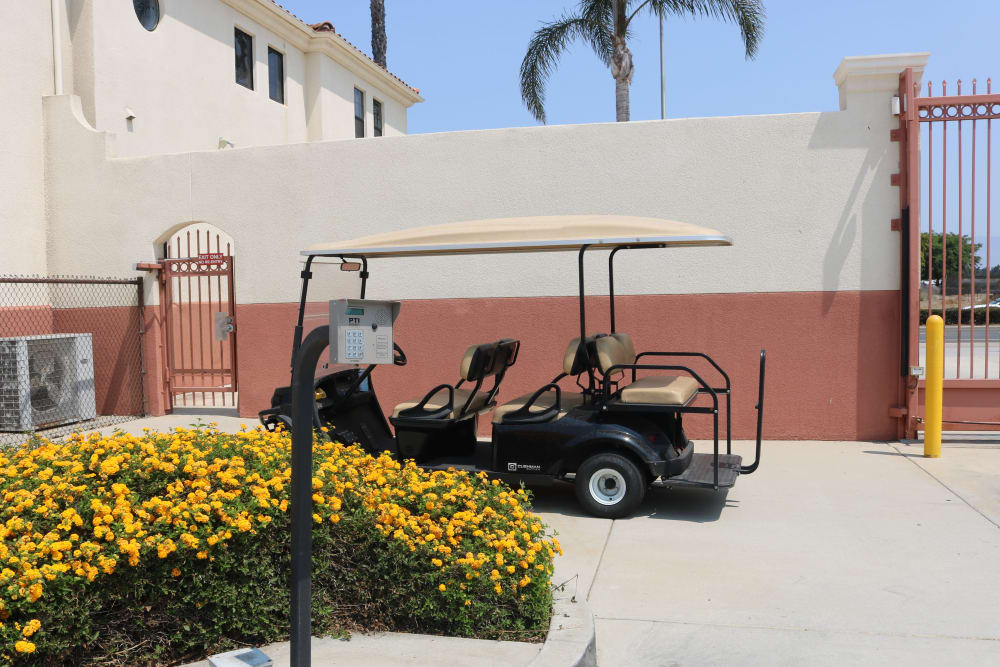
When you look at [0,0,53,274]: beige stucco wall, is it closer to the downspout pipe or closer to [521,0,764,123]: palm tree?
the downspout pipe

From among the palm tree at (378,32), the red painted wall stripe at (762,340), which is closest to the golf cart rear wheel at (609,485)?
the red painted wall stripe at (762,340)

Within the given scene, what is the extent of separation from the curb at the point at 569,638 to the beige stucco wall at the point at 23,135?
924 cm

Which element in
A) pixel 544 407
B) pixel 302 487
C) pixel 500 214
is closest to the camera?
pixel 302 487

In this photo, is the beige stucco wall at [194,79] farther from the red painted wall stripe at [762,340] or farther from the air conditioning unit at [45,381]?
the red painted wall stripe at [762,340]

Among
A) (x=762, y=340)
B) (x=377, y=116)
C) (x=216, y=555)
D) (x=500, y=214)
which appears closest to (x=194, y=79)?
(x=377, y=116)

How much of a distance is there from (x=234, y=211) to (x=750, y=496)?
664 cm

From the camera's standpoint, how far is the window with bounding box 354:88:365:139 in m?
18.2

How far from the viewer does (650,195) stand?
8734mm

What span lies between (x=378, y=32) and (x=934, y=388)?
17248 millimetres

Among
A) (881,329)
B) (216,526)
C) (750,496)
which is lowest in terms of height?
(750,496)

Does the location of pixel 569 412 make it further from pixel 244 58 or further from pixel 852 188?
pixel 244 58

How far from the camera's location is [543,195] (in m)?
9.03

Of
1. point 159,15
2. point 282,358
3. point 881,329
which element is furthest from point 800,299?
point 159,15

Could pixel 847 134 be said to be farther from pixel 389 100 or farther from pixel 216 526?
pixel 389 100
